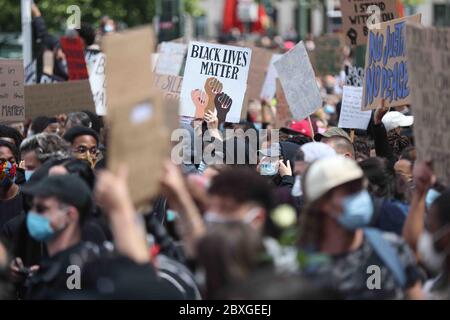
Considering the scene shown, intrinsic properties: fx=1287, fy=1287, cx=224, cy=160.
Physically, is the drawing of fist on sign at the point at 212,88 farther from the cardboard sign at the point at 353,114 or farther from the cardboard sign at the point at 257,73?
the cardboard sign at the point at 257,73

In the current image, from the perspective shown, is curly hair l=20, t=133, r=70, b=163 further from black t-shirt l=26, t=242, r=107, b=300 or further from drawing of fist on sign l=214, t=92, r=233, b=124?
black t-shirt l=26, t=242, r=107, b=300

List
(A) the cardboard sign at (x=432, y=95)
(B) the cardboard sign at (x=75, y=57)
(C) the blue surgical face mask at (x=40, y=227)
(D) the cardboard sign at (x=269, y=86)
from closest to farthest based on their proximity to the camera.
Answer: (C) the blue surgical face mask at (x=40, y=227), (A) the cardboard sign at (x=432, y=95), (B) the cardboard sign at (x=75, y=57), (D) the cardboard sign at (x=269, y=86)

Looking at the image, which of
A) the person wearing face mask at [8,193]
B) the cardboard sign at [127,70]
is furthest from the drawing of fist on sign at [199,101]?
the cardboard sign at [127,70]

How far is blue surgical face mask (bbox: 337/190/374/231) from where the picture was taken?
4.73m

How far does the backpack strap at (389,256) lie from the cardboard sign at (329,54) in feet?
39.8

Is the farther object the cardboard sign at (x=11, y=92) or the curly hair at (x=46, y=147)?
the cardboard sign at (x=11, y=92)

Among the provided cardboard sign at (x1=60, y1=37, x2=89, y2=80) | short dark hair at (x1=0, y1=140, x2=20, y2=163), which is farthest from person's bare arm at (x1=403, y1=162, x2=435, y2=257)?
cardboard sign at (x1=60, y1=37, x2=89, y2=80)

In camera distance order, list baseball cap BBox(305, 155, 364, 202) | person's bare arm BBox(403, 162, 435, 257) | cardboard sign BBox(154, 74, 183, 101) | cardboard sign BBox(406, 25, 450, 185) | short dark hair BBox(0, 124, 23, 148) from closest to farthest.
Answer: baseball cap BBox(305, 155, 364, 202) < person's bare arm BBox(403, 162, 435, 257) < cardboard sign BBox(406, 25, 450, 185) < short dark hair BBox(0, 124, 23, 148) < cardboard sign BBox(154, 74, 183, 101)

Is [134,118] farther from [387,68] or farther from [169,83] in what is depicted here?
[169,83]

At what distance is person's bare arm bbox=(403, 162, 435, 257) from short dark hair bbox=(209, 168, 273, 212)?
0.91 metres

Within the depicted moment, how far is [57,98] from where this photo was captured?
1198cm

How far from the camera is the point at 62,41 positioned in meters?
13.4

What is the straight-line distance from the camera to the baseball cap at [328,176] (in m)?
4.81
